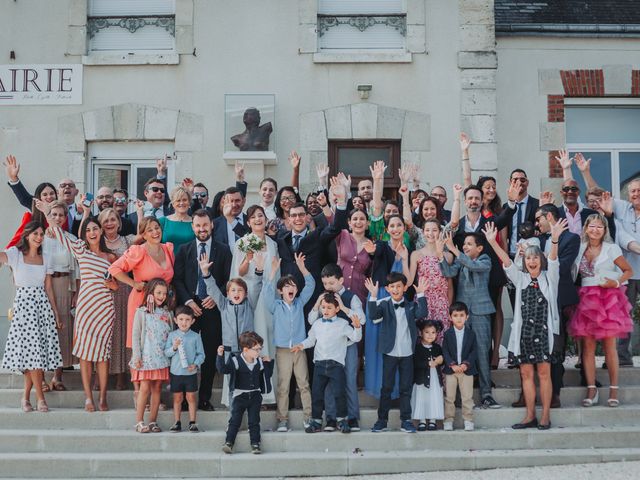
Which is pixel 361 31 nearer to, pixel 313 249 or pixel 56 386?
pixel 313 249

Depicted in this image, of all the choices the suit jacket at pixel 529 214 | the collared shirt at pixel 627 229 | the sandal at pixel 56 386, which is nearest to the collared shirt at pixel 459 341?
the suit jacket at pixel 529 214

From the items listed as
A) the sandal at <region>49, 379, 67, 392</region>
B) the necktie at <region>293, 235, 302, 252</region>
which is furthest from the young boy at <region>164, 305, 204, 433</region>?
the sandal at <region>49, 379, 67, 392</region>

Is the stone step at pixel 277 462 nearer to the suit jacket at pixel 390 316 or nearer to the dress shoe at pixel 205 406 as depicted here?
the dress shoe at pixel 205 406

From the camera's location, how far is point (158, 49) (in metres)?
9.70

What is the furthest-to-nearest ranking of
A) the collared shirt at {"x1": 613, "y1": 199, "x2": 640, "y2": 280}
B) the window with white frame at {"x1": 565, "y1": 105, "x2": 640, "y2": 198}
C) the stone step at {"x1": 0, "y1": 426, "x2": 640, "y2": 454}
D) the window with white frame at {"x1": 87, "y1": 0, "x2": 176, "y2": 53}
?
the window with white frame at {"x1": 565, "y1": 105, "x2": 640, "y2": 198} → the window with white frame at {"x1": 87, "y1": 0, "x2": 176, "y2": 53} → the collared shirt at {"x1": 613, "y1": 199, "x2": 640, "y2": 280} → the stone step at {"x1": 0, "y1": 426, "x2": 640, "y2": 454}

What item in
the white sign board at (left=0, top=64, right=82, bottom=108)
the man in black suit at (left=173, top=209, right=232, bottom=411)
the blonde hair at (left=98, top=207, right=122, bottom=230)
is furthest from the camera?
the white sign board at (left=0, top=64, right=82, bottom=108)

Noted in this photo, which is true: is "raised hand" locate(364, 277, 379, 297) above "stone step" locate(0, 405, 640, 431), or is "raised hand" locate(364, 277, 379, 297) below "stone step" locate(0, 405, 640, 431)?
above

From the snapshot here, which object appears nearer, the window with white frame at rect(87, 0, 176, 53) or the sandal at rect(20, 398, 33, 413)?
the sandal at rect(20, 398, 33, 413)

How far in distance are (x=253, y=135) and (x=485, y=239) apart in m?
3.59

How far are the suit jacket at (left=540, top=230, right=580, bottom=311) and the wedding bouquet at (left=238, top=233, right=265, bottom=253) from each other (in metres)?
2.57

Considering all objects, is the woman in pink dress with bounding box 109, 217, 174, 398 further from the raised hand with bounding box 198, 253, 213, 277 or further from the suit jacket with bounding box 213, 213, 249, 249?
the suit jacket with bounding box 213, 213, 249, 249

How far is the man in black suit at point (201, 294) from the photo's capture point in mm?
6520

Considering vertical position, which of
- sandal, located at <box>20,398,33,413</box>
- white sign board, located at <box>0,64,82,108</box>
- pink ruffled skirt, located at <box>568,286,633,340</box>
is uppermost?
white sign board, located at <box>0,64,82,108</box>

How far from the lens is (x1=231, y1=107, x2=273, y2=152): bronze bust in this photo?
9352mm
